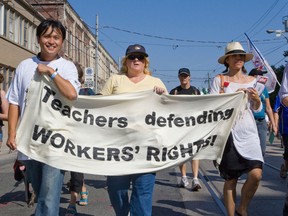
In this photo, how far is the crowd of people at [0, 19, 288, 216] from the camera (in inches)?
133

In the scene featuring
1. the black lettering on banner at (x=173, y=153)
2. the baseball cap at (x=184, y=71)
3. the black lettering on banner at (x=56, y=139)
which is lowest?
the black lettering on banner at (x=173, y=153)

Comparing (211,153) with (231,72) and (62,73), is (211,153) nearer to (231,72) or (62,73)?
(231,72)

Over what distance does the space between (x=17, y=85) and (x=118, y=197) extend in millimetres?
1301

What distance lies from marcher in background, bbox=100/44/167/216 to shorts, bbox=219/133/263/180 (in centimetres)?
89

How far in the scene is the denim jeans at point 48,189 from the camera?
3266 millimetres

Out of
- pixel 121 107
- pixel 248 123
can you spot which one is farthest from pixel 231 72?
pixel 121 107

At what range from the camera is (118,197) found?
3828 mm

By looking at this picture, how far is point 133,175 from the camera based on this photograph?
378cm

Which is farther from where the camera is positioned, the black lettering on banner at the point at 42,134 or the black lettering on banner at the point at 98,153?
the black lettering on banner at the point at 98,153

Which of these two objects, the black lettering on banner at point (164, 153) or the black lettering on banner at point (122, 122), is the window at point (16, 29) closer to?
the black lettering on banner at point (122, 122)

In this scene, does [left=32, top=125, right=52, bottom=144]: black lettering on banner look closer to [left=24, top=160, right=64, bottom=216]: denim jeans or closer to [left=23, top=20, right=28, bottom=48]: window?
[left=24, top=160, right=64, bottom=216]: denim jeans

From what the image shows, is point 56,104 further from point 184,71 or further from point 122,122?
point 184,71

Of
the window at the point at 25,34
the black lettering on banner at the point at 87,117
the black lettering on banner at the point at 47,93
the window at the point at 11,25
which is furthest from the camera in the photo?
the window at the point at 25,34

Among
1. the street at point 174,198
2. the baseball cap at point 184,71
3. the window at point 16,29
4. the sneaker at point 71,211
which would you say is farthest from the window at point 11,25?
the sneaker at point 71,211
